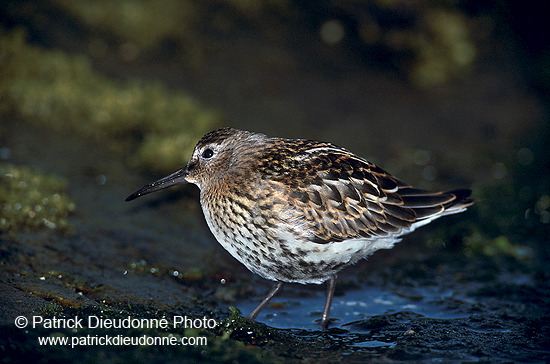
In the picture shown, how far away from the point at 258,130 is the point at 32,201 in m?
3.85

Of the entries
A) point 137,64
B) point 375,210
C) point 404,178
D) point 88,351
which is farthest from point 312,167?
point 137,64

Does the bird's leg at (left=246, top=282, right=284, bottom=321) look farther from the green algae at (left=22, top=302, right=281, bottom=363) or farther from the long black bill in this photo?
the long black bill

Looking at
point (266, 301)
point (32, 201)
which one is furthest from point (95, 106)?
point (266, 301)

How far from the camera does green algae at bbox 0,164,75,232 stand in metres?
7.37

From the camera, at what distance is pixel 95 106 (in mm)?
9750

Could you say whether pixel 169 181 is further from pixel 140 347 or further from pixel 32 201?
pixel 140 347

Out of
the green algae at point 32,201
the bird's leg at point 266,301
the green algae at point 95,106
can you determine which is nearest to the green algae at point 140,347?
the bird's leg at point 266,301

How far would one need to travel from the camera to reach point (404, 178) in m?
9.73

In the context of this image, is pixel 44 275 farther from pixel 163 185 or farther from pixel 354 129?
pixel 354 129

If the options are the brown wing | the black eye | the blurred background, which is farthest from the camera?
the black eye

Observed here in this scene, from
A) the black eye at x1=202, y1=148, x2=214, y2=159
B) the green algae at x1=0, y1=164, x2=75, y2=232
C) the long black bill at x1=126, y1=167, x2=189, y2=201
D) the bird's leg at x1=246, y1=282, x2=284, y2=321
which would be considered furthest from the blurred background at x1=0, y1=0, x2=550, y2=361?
the black eye at x1=202, y1=148, x2=214, y2=159

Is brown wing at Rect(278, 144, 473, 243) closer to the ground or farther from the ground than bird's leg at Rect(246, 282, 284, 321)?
farther from the ground

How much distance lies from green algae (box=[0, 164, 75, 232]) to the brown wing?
3.20m

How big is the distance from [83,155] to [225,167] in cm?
338
